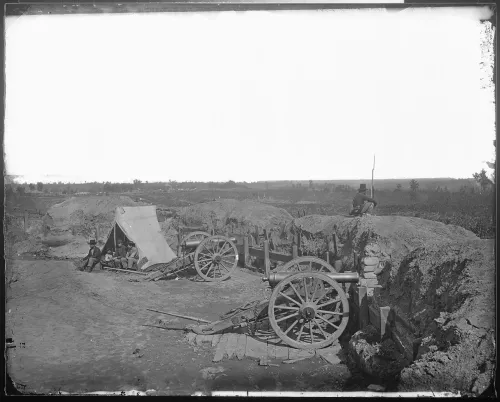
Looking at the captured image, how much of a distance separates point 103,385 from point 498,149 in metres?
6.67

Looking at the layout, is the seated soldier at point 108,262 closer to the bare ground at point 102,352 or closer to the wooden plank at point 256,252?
the bare ground at point 102,352

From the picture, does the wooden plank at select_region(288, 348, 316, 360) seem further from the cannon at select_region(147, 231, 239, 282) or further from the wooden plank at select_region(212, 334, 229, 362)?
the cannon at select_region(147, 231, 239, 282)

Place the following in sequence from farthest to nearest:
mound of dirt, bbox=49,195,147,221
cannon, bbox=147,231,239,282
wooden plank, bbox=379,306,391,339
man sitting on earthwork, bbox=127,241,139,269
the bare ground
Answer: man sitting on earthwork, bbox=127,241,139,269 < cannon, bbox=147,231,239,282 < mound of dirt, bbox=49,195,147,221 < the bare ground < wooden plank, bbox=379,306,391,339

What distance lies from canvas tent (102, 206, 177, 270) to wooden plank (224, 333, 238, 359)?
16.5 feet

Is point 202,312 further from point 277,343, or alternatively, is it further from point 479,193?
point 479,193

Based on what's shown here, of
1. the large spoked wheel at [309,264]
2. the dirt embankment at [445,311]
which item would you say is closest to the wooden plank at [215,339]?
the large spoked wheel at [309,264]

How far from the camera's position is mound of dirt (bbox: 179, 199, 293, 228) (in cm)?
1212

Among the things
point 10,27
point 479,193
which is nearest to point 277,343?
point 479,193

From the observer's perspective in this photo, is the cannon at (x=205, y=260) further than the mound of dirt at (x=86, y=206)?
Yes

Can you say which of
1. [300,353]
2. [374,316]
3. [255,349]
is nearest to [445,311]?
[374,316]

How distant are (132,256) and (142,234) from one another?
0.70m

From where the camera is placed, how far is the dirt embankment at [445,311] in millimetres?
4477

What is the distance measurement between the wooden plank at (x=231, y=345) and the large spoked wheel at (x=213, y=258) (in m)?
3.90

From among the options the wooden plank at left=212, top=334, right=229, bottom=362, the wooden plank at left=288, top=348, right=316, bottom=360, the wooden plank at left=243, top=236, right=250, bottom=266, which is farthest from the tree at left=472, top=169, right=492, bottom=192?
the wooden plank at left=243, top=236, right=250, bottom=266
